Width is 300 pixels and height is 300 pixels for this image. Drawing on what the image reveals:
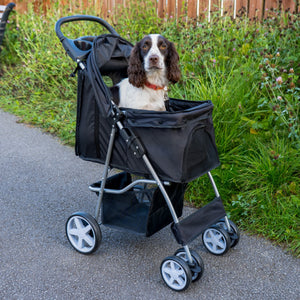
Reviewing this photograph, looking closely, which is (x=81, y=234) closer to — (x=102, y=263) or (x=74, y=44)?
(x=102, y=263)

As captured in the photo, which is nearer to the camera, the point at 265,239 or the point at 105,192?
the point at 105,192

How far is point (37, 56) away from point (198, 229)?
5.43m

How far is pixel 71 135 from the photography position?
5.52 m

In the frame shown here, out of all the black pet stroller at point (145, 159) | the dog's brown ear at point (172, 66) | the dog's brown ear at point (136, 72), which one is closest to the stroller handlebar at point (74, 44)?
the black pet stroller at point (145, 159)

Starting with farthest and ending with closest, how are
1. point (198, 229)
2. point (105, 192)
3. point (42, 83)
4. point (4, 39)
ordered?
point (4, 39) < point (42, 83) < point (105, 192) < point (198, 229)

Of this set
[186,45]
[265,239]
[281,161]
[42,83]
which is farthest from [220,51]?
[42,83]

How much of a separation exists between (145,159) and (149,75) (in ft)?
2.70

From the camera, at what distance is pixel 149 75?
3.19 meters

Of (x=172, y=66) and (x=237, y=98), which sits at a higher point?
(x=172, y=66)

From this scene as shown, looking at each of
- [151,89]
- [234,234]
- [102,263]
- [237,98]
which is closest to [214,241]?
[234,234]

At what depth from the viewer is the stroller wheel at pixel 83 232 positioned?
298cm

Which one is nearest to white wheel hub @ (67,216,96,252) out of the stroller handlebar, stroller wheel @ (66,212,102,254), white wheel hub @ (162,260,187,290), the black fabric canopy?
stroller wheel @ (66,212,102,254)

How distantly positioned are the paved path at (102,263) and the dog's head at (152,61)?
48.3 inches

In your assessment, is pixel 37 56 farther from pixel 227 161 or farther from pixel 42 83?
pixel 227 161
